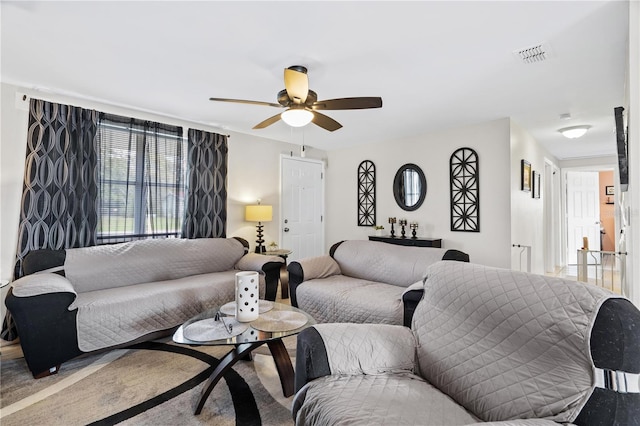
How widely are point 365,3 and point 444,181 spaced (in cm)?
306

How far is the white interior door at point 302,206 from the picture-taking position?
16.9 feet

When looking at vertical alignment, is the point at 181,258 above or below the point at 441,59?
below

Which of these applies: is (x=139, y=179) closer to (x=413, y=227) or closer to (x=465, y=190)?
(x=413, y=227)

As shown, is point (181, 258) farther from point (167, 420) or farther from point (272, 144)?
point (272, 144)

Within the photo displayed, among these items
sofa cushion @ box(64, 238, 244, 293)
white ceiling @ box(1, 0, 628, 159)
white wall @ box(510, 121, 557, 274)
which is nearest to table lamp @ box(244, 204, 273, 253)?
sofa cushion @ box(64, 238, 244, 293)

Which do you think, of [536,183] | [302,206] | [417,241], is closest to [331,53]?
[417,241]

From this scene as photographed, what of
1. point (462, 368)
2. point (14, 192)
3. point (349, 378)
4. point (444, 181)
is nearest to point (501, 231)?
point (444, 181)

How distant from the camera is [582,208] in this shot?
644 centimetres

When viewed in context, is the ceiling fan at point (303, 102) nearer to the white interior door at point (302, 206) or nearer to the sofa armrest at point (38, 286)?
the sofa armrest at point (38, 286)

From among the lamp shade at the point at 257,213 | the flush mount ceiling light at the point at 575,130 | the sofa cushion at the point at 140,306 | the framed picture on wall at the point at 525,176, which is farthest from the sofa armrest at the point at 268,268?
the flush mount ceiling light at the point at 575,130

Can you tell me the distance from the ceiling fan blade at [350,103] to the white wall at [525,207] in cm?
237

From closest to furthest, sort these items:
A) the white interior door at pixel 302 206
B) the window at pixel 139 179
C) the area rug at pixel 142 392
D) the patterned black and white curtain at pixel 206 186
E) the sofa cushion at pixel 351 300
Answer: the area rug at pixel 142 392, the sofa cushion at pixel 351 300, the window at pixel 139 179, the patterned black and white curtain at pixel 206 186, the white interior door at pixel 302 206

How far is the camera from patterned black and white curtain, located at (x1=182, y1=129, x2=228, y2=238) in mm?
3977

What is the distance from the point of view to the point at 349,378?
135 cm
